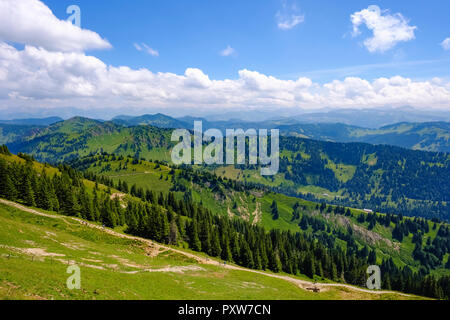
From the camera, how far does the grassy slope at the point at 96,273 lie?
29234 mm

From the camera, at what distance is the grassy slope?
29234 mm

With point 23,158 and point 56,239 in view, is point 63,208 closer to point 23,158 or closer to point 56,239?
point 56,239

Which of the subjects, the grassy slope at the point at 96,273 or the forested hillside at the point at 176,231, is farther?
the forested hillside at the point at 176,231

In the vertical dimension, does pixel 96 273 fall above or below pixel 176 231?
above

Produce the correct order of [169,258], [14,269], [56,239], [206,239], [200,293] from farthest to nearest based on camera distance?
[206,239] < [169,258] < [56,239] < [200,293] < [14,269]

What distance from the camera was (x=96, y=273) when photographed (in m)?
40.5

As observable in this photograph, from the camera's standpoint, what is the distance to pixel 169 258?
7588 cm

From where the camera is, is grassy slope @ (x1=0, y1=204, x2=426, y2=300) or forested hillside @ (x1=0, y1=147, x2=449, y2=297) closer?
grassy slope @ (x1=0, y1=204, x2=426, y2=300)

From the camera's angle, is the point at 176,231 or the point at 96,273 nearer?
the point at 96,273
